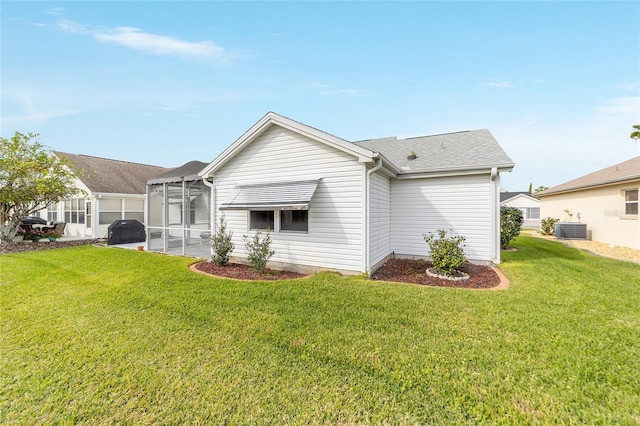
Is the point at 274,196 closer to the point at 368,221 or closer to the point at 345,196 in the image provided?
the point at 345,196

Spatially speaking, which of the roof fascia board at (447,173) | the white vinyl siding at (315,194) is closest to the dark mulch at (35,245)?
the white vinyl siding at (315,194)

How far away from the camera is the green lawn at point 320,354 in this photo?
2.87m

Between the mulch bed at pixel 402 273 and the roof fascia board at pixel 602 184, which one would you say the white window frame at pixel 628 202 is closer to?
the roof fascia board at pixel 602 184

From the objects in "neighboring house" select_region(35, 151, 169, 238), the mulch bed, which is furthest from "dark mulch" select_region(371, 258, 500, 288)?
"neighboring house" select_region(35, 151, 169, 238)

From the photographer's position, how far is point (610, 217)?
1497cm

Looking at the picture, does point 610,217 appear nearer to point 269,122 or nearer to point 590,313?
point 590,313

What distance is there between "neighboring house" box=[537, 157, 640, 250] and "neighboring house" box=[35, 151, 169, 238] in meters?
29.7

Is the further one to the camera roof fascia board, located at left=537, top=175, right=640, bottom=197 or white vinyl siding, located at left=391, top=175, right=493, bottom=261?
roof fascia board, located at left=537, top=175, right=640, bottom=197

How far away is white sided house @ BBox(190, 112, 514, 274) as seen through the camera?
8.07 m

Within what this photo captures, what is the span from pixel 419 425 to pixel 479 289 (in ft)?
16.9

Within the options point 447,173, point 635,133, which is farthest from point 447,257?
point 635,133

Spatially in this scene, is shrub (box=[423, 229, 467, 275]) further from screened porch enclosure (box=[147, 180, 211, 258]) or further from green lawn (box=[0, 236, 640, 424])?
screened porch enclosure (box=[147, 180, 211, 258])

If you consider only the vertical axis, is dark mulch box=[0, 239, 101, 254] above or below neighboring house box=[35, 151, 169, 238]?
below

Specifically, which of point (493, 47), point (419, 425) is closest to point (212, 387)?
point (419, 425)
